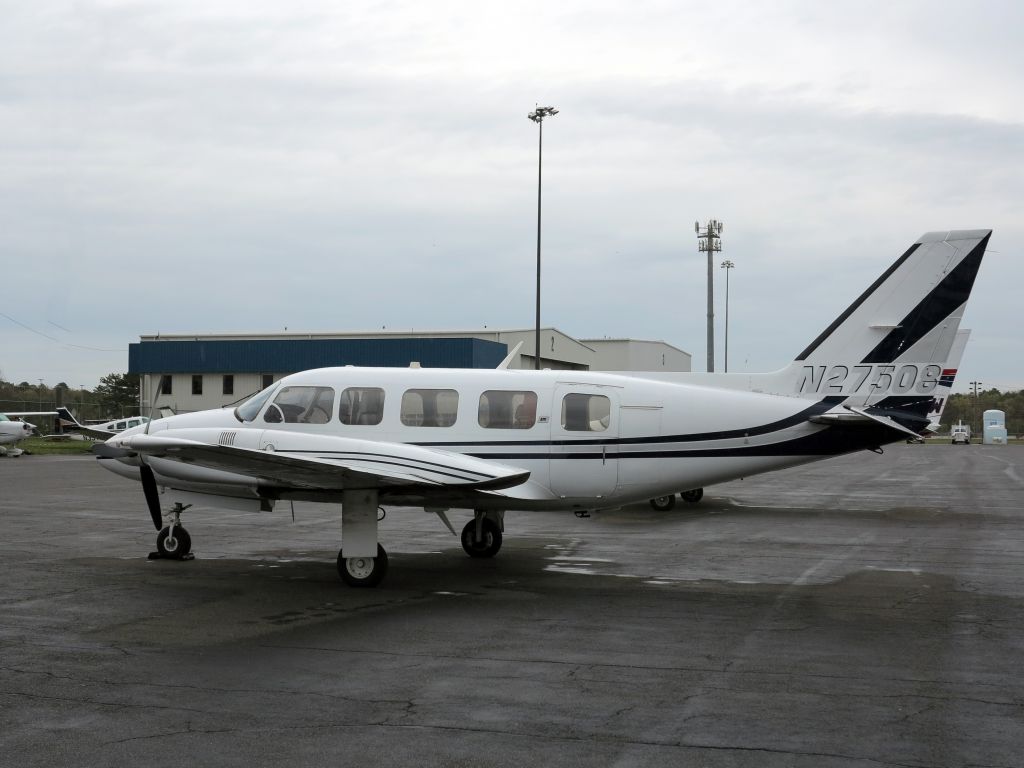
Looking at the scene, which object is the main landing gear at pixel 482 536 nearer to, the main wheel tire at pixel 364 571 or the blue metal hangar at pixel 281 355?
the main wheel tire at pixel 364 571

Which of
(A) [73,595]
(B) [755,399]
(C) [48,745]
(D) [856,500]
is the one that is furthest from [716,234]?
(C) [48,745]

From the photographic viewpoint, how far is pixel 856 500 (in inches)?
1057

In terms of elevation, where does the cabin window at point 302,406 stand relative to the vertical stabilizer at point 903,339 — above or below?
below

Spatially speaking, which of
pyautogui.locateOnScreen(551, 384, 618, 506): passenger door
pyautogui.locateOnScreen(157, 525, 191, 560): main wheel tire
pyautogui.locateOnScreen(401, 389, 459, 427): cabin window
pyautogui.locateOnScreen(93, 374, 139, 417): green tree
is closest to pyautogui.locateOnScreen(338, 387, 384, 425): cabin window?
pyautogui.locateOnScreen(401, 389, 459, 427): cabin window

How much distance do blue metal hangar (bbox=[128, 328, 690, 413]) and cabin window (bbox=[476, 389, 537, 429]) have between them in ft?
134

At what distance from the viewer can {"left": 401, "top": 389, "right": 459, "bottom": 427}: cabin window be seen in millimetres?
13844

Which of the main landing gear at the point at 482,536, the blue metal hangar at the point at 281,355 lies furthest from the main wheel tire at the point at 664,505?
the blue metal hangar at the point at 281,355

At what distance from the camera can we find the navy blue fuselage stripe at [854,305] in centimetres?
1480

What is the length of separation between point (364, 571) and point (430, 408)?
2524 mm

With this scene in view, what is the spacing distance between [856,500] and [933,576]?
13564 mm

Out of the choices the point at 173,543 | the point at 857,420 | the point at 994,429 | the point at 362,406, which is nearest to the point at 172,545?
the point at 173,543

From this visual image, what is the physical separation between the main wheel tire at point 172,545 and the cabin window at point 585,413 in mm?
6212

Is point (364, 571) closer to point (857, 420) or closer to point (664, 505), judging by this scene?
point (857, 420)

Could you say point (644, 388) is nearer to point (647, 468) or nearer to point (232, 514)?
point (647, 468)
